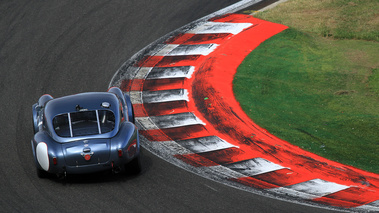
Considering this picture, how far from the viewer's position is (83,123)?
9.96 m

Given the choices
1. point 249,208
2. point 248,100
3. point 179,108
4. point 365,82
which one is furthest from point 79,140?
point 365,82

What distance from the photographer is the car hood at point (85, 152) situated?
9328 mm

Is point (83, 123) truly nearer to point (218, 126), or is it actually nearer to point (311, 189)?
point (218, 126)

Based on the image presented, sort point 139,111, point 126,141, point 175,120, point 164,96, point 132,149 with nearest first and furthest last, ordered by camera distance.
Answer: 1. point 126,141
2. point 132,149
3. point 175,120
4. point 139,111
5. point 164,96

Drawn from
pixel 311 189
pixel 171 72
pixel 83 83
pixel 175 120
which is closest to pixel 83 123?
pixel 175 120

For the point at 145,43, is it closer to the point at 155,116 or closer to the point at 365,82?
the point at 155,116

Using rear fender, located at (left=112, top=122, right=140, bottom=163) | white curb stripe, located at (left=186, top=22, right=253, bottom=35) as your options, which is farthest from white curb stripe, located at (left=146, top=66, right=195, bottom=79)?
rear fender, located at (left=112, top=122, right=140, bottom=163)

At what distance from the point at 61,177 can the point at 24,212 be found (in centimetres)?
99

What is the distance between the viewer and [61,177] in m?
9.64

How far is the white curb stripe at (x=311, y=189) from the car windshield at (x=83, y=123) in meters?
3.17

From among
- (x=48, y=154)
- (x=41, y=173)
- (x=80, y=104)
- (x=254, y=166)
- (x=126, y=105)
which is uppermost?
(x=80, y=104)

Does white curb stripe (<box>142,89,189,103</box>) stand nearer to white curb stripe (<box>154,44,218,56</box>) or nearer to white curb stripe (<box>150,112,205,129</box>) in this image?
white curb stripe (<box>150,112,205,129</box>)

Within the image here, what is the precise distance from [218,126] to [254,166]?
186 centimetres

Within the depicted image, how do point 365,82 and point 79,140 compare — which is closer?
point 79,140
